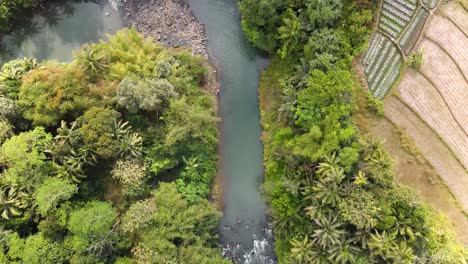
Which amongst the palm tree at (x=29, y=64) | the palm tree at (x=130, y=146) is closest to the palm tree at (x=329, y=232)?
the palm tree at (x=130, y=146)

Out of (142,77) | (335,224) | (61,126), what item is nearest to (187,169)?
(142,77)

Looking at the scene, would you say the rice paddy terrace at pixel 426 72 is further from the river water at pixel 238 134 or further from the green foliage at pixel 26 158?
the green foliage at pixel 26 158

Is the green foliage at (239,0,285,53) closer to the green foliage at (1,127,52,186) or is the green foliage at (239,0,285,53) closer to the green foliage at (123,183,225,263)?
the green foliage at (123,183,225,263)

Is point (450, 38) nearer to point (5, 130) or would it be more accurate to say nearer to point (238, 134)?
point (238, 134)

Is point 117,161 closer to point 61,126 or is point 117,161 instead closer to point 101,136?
point 101,136

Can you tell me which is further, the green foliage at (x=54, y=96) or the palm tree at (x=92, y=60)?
the palm tree at (x=92, y=60)

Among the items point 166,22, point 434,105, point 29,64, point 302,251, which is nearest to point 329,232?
point 302,251

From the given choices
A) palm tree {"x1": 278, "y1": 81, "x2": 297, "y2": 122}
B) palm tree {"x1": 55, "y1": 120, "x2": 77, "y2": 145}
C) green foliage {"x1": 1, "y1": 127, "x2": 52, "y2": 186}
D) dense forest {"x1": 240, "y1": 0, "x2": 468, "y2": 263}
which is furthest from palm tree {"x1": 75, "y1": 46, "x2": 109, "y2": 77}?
palm tree {"x1": 278, "y1": 81, "x2": 297, "y2": 122}
